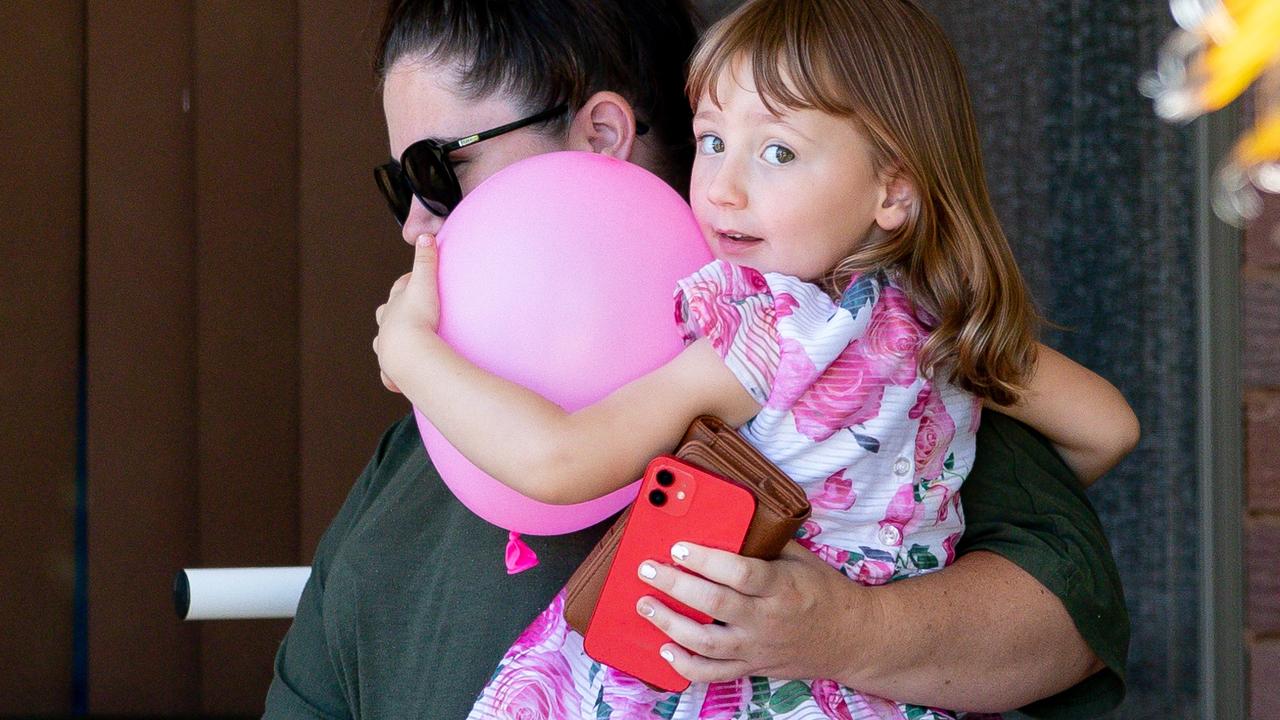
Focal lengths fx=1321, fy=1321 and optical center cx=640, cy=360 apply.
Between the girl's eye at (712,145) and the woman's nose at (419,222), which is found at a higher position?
the girl's eye at (712,145)

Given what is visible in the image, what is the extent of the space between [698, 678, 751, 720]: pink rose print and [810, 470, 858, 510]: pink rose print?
0.48ft

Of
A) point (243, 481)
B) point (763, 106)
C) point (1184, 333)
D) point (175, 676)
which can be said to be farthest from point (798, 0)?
point (175, 676)

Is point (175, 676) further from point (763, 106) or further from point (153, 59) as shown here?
point (763, 106)

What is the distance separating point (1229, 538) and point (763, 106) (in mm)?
1191

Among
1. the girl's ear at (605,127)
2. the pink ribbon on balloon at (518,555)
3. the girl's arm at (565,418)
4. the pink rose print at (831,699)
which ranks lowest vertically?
the pink rose print at (831,699)

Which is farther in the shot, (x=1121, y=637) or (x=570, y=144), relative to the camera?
(x=570, y=144)

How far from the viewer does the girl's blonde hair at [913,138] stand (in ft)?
3.34

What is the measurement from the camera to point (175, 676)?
239cm

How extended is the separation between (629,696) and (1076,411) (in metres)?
0.49

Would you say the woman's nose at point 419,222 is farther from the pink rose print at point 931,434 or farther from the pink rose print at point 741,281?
the pink rose print at point 931,434

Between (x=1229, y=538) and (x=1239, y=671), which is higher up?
(x=1229, y=538)

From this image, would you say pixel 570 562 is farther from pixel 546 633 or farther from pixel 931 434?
pixel 931 434

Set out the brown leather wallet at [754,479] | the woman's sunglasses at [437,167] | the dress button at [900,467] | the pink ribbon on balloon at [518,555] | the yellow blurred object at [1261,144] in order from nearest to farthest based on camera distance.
A: the brown leather wallet at [754,479]
the dress button at [900,467]
the pink ribbon on balloon at [518,555]
the woman's sunglasses at [437,167]
the yellow blurred object at [1261,144]

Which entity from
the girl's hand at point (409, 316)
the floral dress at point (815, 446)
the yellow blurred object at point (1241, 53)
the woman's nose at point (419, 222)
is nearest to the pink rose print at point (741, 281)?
the floral dress at point (815, 446)
